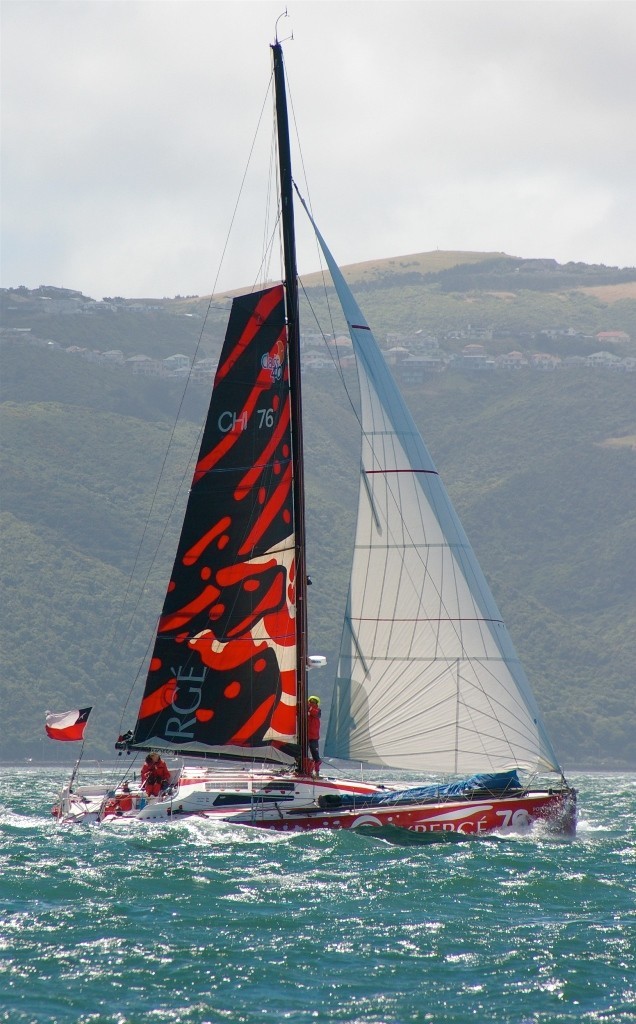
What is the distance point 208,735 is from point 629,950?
39.0 ft

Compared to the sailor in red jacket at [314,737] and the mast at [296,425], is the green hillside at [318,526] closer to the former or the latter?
the sailor in red jacket at [314,737]

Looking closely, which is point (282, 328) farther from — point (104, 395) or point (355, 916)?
point (104, 395)

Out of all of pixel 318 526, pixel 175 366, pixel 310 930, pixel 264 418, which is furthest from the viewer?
pixel 175 366

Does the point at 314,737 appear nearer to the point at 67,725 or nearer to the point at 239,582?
the point at 239,582

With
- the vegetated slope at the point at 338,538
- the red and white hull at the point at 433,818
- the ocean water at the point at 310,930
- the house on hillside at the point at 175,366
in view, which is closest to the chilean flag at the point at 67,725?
the ocean water at the point at 310,930

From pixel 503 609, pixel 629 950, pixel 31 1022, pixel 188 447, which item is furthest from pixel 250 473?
pixel 188 447

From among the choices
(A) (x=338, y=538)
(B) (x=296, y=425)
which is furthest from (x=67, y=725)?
(A) (x=338, y=538)

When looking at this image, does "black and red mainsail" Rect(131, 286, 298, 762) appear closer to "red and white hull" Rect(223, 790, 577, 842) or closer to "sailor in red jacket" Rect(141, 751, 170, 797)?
"sailor in red jacket" Rect(141, 751, 170, 797)

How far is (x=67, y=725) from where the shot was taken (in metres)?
25.4

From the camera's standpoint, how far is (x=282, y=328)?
25922 mm

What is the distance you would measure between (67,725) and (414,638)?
6.31 m

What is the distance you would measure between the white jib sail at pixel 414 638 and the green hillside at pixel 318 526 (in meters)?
75.2

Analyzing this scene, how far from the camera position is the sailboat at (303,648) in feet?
78.3

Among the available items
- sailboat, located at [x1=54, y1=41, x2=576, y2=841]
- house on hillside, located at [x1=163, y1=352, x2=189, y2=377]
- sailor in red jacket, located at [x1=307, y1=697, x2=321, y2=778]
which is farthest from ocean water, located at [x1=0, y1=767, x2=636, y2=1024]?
house on hillside, located at [x1=163, y1=352, x2=189, y2=377]
